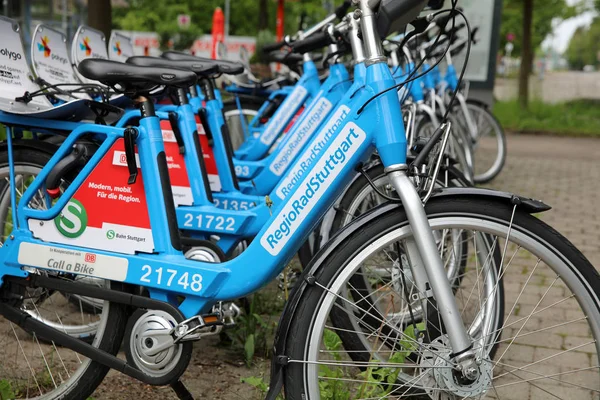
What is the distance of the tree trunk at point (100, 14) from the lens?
5410mm

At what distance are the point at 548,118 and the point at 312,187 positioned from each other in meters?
13.5

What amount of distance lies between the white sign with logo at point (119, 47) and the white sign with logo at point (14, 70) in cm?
116

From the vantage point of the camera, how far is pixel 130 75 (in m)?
2.58

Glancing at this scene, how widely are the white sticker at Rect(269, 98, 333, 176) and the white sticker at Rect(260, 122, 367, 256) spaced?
1719 millimetres

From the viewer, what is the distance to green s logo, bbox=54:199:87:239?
2.65 metres

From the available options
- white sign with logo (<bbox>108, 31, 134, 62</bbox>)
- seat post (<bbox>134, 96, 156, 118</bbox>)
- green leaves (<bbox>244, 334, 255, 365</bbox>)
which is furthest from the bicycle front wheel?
white sign with logo (<bbox>108, 31, 134, 62</bbox>)

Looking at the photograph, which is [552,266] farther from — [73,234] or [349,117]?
[73,234]

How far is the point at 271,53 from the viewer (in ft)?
18.1

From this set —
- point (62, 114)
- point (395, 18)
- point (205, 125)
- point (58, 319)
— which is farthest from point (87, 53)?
point (395, 18)

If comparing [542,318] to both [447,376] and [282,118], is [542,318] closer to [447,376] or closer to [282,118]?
[447,376]

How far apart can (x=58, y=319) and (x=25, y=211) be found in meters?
0.64

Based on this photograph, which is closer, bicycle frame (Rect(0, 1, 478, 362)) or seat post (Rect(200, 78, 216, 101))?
bicycle frame (Rect(0, 1, 478, 362))

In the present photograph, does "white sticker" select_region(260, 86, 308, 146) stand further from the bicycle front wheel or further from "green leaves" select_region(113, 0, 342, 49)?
"green leaves" select_region(113, 0, 342, 49)

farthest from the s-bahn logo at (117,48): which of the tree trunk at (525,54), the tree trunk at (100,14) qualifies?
the tree trunk at (525,54)
